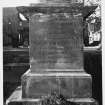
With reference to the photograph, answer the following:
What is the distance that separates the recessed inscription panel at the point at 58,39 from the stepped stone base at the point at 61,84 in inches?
3.9

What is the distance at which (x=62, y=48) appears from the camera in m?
3.42

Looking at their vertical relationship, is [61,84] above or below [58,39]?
below

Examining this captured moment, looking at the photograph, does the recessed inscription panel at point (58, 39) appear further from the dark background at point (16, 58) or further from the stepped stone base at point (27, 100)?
the stepped stone base at point (27, 100)

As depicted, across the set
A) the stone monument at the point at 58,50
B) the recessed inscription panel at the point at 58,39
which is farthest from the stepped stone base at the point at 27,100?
the recessed inscription panel at the point at 58,39

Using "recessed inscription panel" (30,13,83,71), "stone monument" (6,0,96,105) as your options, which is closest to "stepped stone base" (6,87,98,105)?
"stone monument" (6,0,96,105)

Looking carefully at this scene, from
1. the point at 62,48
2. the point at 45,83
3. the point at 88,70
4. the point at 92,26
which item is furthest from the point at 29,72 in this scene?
the point at 92,26

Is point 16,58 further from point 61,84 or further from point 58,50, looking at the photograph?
point 61,84

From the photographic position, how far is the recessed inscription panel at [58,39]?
342 cm

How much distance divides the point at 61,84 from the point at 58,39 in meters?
0.53

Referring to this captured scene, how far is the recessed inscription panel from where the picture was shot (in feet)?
11.2

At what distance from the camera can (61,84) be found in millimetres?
3422

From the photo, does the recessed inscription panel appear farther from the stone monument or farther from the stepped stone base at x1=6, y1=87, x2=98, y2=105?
the stepped stone base at x1=6, y1=87, x2=98, y2=105

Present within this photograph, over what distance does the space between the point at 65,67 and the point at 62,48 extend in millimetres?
232

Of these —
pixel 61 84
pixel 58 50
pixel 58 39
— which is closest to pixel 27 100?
pixel 61 84
